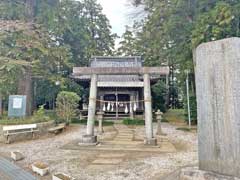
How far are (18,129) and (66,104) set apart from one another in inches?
176

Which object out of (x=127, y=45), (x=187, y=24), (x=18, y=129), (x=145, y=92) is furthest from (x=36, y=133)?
(x=127, y=45)

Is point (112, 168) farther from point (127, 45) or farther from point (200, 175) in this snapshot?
point (127, 45)

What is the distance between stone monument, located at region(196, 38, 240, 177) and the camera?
3422 millimetres

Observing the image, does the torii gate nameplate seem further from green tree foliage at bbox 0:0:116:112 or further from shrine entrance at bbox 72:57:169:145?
green tree foliage at bbox 0:0:116:112

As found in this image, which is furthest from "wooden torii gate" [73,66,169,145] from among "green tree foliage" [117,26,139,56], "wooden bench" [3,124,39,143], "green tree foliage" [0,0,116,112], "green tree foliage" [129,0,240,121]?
"green tree foliage" [117,26,139,56]

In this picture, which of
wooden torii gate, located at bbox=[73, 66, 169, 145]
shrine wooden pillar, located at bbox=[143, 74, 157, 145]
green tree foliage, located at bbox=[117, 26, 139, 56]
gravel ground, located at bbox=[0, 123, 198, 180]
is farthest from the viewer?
green tree foliage, located at bbox=[117, 26, 139, 56]

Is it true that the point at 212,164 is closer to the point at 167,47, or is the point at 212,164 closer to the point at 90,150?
the point at 90,150

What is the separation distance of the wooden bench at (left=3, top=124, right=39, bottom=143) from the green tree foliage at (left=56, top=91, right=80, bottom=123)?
3.68 meters

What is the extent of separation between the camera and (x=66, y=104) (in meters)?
14.2

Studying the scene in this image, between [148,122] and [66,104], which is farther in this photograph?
[66,104]

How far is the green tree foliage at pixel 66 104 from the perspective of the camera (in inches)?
556

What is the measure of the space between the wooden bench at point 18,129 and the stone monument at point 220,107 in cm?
823

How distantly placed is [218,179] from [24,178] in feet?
12.4

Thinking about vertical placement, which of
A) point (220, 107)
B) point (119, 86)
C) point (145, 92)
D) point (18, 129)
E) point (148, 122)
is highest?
point (119, 86)
